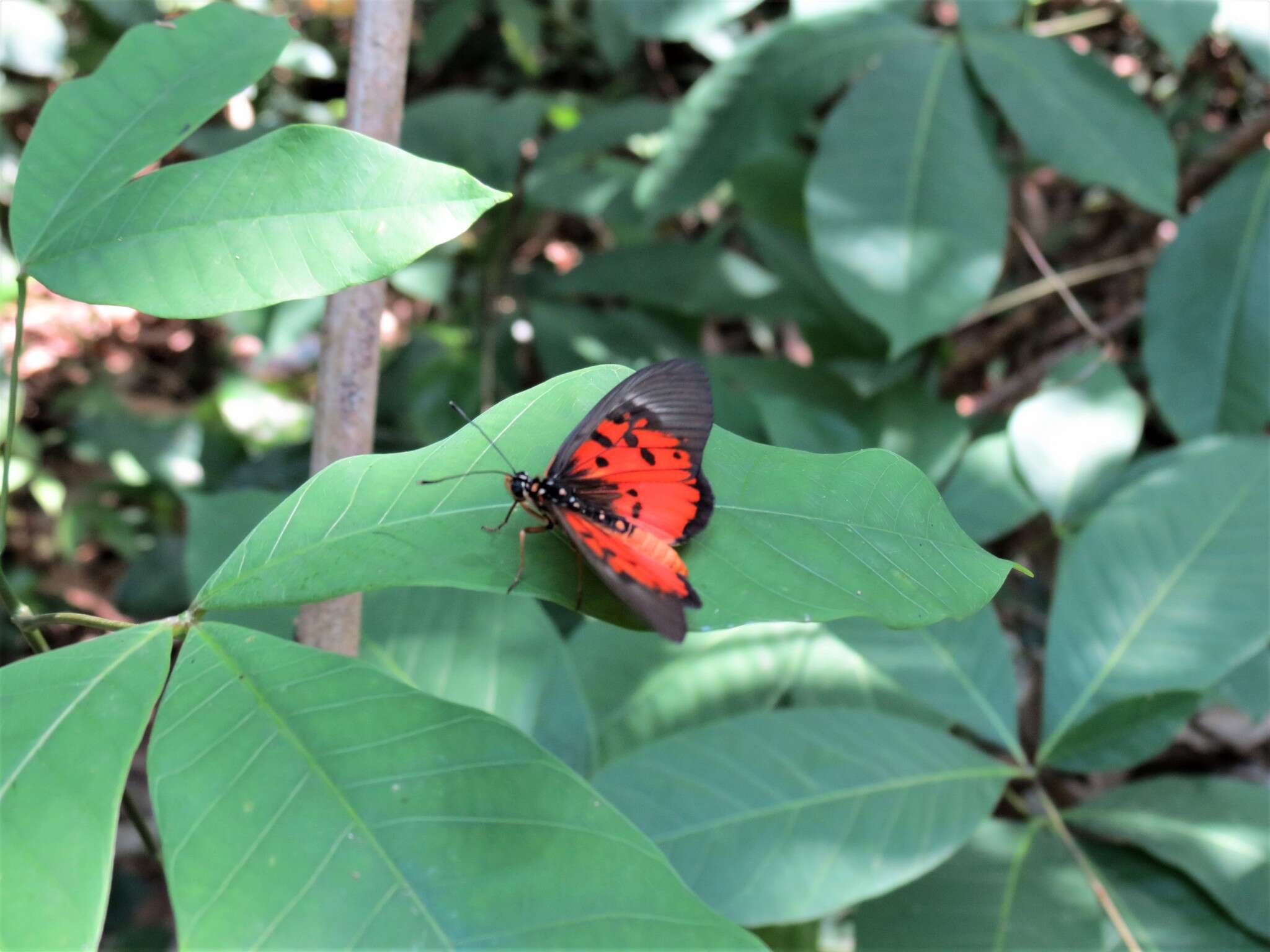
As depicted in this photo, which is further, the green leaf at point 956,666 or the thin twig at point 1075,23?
the thin twig at point 1075,23

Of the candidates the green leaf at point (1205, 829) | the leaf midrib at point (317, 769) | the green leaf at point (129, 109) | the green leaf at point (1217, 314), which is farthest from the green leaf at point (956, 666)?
the green leaf at point (129, 109)

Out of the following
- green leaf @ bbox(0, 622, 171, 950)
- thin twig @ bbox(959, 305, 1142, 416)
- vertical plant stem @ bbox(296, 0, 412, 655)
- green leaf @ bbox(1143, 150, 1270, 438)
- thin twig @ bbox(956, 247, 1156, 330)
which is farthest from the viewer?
thin twig @ bbox(959, 305, 1142, 416)

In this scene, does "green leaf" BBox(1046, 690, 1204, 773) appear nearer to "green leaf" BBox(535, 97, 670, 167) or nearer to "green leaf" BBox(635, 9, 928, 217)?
"green leaf" BBox(635, 9, 928, 217)

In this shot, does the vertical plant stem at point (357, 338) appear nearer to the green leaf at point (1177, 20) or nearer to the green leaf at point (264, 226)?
the green leaf at point (264, 226)

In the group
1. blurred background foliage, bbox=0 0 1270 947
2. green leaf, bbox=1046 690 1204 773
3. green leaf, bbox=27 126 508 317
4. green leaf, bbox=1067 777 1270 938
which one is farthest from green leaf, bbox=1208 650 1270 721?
green leaf, bbox=27 126 508 317

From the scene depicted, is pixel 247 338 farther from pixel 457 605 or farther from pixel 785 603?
pixel 785 603

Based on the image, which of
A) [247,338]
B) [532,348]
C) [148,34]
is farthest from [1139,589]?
[247,338]
